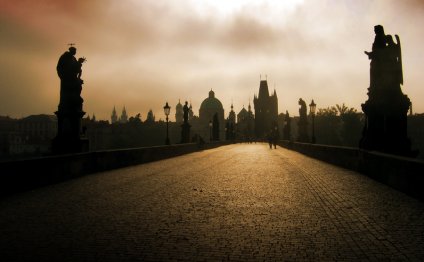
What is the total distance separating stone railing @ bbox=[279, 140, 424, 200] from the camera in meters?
8.88

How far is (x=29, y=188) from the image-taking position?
10.4 meters

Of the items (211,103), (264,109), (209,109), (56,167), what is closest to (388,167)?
(56,167)

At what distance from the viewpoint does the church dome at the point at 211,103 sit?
182500 millimetres

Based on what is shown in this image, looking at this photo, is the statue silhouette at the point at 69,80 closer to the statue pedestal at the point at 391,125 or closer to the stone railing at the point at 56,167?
the stone railing at the point at 56,167

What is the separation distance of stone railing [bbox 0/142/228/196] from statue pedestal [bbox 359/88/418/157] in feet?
34.8

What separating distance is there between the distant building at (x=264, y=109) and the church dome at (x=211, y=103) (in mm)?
23027

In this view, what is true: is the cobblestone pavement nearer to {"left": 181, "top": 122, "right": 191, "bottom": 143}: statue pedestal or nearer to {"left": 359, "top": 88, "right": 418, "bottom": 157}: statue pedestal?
{"left": 359, "top": 88, "right": 418, "bottom": 157}: statue pedestal

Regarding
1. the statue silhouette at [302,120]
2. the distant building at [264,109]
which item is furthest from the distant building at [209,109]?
the statue silhouette at [302,120]

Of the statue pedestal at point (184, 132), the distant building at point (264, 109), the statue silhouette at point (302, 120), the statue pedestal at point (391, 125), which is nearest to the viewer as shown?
the statue pedestal at point (391, 125)

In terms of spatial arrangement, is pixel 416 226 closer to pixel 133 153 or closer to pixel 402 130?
pixel 402 130

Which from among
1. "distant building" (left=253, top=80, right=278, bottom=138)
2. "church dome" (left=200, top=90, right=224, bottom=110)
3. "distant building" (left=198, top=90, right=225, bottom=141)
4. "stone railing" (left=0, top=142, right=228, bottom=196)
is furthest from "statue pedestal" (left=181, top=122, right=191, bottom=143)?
"church dome" (left=200, top=90, right=224, bottom=110)

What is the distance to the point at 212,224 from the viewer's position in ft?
20.7

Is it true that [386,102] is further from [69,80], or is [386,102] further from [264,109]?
[264,109]

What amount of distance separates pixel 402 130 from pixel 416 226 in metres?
9.02
